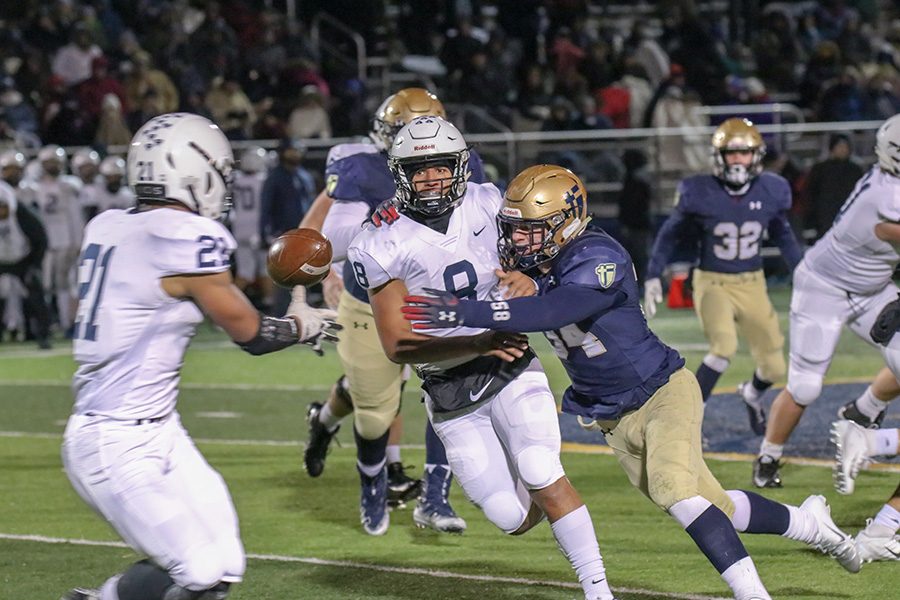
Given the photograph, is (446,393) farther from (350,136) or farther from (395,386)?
(350,136)

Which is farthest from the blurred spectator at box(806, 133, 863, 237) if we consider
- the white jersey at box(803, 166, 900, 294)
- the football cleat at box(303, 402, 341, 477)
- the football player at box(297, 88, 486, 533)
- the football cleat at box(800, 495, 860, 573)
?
the football cleat at box(800, 495, 860, 573)

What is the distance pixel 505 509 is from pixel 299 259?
1.10 m

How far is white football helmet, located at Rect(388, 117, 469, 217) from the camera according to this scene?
531 cm

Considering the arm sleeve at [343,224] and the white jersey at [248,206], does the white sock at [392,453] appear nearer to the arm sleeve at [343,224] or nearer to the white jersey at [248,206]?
the arm sleeve at [343,224]

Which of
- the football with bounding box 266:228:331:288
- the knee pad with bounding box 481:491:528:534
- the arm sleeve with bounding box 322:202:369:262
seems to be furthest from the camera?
the arm sleeve with bounding box 322:202:369:262

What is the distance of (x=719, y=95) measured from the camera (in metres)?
18.7

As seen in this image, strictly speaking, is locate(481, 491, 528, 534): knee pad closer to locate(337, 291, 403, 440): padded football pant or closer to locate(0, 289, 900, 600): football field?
locate(0, 289, 900, 600): football field

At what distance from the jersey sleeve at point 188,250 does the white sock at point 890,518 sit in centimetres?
297

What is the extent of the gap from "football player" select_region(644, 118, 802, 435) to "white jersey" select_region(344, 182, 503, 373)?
3387 millimetres

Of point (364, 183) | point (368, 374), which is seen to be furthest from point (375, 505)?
point (364, 183)

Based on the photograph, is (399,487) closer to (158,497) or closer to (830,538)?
(830,538)

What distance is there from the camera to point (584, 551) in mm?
4949

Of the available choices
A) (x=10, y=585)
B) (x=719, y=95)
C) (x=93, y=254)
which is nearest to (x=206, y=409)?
(x=10, y=585)

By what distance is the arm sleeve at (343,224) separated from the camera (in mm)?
6859
